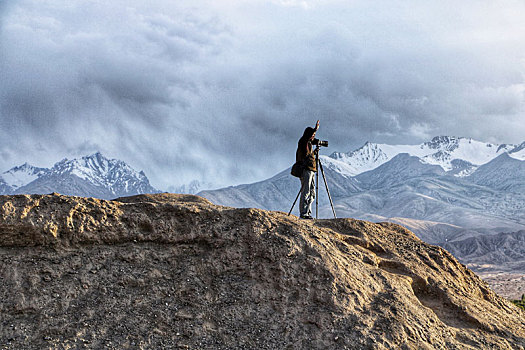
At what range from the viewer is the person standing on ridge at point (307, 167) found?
465 inches

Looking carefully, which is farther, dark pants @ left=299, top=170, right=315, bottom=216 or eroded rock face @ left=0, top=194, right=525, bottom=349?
dark pants @ left=299, top=170, right=315, bottom=216

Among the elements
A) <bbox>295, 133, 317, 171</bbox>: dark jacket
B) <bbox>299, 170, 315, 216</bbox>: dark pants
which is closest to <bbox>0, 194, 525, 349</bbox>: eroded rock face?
<bbox>299, 170, 315, 216</bbox>: dark pants

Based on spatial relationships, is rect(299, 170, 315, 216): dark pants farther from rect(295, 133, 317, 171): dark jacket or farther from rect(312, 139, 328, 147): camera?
rect(312, 139, 328, 147): camera

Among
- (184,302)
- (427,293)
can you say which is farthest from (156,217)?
(427,293)

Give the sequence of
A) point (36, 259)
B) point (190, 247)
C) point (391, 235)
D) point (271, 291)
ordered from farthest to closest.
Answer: point (391, 235) < point (190, 247) < point (271, 291) < point (36, 259)

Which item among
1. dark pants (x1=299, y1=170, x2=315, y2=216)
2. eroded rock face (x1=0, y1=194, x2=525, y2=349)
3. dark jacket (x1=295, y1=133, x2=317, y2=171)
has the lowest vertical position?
eroded rock face (x1=0, y1=194, x2=525, y2=349)

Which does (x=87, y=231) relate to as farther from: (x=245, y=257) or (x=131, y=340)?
(x=245, y=257)

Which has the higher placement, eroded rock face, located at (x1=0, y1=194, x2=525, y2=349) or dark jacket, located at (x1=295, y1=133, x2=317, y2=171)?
dark jacket, located at (x1=295, y1=133, x2=317, y2=171)

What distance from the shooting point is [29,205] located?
7.48 m

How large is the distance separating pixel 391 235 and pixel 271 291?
16.7 ft

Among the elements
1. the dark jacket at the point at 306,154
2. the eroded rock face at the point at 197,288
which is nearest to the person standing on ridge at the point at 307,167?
the dark jacket at the point at 306,154

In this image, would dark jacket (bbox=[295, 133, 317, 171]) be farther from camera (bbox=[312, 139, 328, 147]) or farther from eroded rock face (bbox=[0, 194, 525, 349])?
eroded rock face (bbox=[0, 194, 525, 349])

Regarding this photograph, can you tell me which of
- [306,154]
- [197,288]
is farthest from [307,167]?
[197,288]

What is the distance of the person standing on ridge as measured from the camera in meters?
11.8
